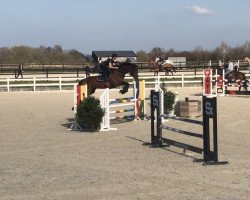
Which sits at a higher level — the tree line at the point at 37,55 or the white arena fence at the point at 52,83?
the tree line at the point at 37,55

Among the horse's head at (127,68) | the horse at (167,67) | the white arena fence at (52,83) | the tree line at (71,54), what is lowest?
the white arena fence at (52,83)

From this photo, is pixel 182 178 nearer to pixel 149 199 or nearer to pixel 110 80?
pixel 149 199

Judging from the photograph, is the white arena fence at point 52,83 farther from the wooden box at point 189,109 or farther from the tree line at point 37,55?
the tree line at point 37,55

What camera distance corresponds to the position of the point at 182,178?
7.35 metres

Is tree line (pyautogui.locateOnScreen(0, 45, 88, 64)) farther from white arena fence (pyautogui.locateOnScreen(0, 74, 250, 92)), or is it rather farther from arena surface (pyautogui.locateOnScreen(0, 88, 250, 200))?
arena surface (pyautogui.locateOnScreen(0, 88, 250, 200))

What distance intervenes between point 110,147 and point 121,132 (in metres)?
2.49

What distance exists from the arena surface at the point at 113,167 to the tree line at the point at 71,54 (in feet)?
224

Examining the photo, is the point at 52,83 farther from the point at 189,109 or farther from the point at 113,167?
the point at 113,167

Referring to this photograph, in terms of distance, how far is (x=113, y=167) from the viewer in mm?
8281

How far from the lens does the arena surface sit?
21.5 feet

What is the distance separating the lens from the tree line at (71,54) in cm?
8257

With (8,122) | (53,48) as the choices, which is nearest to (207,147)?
(8,122)

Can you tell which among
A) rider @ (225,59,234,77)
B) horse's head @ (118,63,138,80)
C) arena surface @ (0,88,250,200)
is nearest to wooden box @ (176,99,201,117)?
arena surface @ (0,88,250,200)

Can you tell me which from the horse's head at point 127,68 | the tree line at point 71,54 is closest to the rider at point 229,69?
the horse's head at point 127,68
